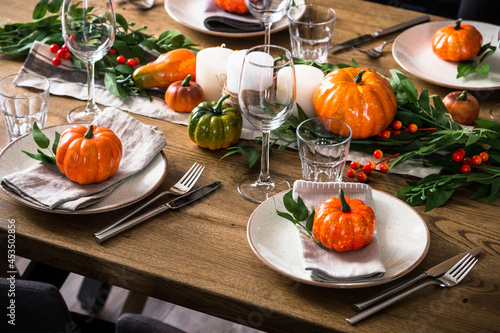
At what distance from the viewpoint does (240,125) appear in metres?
1.18

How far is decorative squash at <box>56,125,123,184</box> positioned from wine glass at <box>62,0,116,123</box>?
9.3 inches

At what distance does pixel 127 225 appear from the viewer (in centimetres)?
95

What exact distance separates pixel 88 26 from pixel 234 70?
1.04 ft

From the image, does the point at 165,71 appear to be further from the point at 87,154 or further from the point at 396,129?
the point at 396,129

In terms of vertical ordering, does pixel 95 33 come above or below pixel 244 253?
above

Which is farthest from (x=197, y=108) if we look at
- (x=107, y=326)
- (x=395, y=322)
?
(x=395, y=322)

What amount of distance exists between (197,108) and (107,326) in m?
0.51

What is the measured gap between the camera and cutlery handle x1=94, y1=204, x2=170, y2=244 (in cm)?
92

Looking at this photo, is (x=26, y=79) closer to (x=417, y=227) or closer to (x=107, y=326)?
(x=107, y=326)

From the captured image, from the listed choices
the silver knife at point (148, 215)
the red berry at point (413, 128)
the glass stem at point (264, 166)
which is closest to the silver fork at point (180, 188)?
the silver knife at point (148, 215)

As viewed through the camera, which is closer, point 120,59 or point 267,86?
point 267,86

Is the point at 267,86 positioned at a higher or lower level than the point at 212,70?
higher

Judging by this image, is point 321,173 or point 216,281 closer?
point 216,281

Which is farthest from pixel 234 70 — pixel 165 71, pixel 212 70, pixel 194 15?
pixel 194 15
